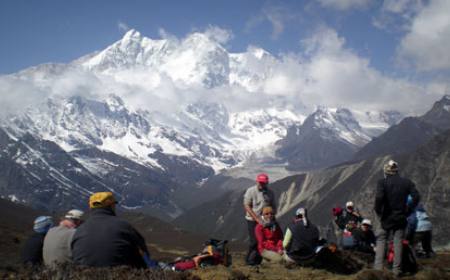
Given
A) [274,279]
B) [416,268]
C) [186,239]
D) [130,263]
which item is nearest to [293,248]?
[274,279]

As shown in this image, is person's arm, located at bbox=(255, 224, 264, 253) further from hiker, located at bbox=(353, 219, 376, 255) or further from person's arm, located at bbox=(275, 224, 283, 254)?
hiker, located at bbox=(353, 219, 376, 255)

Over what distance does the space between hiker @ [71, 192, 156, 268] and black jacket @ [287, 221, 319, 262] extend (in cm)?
696

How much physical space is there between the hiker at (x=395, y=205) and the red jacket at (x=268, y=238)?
14.8 ft

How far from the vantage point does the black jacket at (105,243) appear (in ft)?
33.1

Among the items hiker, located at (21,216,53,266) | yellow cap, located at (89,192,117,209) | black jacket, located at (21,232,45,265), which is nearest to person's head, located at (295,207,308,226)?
yellow cap, located at (89,192,117,209)

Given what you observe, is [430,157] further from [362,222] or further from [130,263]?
[130,263]

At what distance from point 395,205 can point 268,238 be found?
5336 mm

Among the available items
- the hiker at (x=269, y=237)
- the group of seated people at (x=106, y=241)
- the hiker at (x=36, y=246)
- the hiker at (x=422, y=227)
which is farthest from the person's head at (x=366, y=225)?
the hiker at (x=36, y=246)

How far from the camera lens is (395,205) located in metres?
13.9

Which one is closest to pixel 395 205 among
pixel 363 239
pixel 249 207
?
pixel 249 207

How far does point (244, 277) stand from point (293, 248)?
2.80m

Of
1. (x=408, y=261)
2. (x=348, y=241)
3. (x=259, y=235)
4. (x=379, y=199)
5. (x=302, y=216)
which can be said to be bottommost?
(x=408, y=261)

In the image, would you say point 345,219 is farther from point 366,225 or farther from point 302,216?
point 302,216

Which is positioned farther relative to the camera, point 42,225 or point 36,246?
point 42,225
